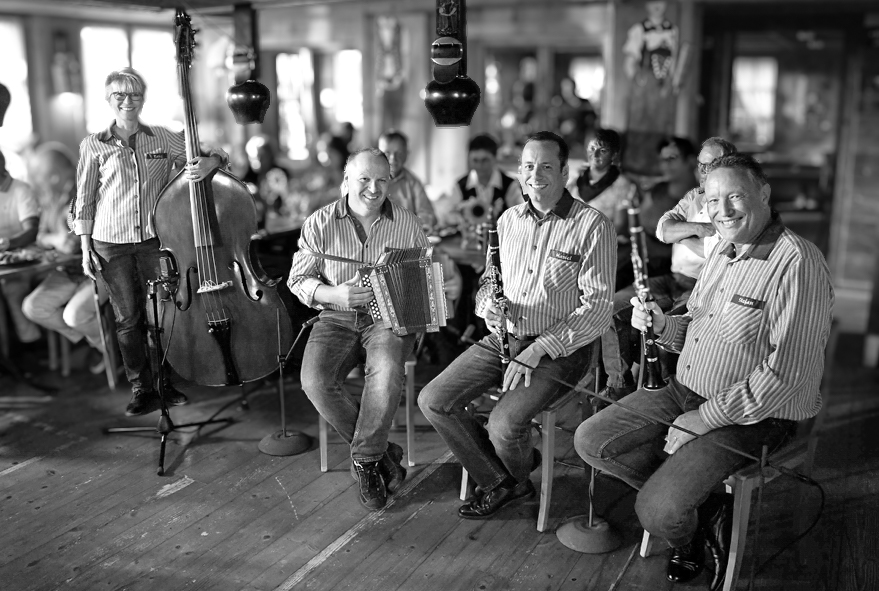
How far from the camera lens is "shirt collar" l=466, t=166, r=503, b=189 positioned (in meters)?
5.91

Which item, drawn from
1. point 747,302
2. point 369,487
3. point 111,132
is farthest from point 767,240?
point 111,132

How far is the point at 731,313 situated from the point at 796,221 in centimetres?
647

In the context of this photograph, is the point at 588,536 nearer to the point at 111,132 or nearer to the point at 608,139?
the point at 608,139

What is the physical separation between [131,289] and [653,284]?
2912 millimetres

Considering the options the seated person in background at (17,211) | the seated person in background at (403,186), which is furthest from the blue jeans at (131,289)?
the seated person in background at (403,186)

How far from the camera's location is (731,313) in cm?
307

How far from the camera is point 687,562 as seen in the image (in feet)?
10.6

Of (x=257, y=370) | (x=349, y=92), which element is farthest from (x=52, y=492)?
(x=349, y=92)

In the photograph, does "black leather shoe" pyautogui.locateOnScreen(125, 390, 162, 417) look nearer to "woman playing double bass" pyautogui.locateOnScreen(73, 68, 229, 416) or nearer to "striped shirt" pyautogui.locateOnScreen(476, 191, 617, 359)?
"woman playing double bass" pyautogui.locateOnScreen(73, 68, 229, 416)

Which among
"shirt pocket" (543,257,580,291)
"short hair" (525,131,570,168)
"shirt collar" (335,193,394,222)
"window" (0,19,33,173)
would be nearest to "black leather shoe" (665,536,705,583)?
"shirt pocket" (543,257,580,291)

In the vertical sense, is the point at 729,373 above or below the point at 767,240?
below

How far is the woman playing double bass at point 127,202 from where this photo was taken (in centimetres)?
447

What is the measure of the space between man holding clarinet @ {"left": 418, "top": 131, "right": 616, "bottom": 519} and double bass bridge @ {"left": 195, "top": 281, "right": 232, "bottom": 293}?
1.25 m

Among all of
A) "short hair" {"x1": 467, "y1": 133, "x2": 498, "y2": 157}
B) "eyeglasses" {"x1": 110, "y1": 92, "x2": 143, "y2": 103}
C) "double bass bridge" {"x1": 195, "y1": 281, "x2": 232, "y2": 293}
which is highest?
"eyeglasses" {"x1": 110, "y1": 92, "x2": 143, "y2": 103}
